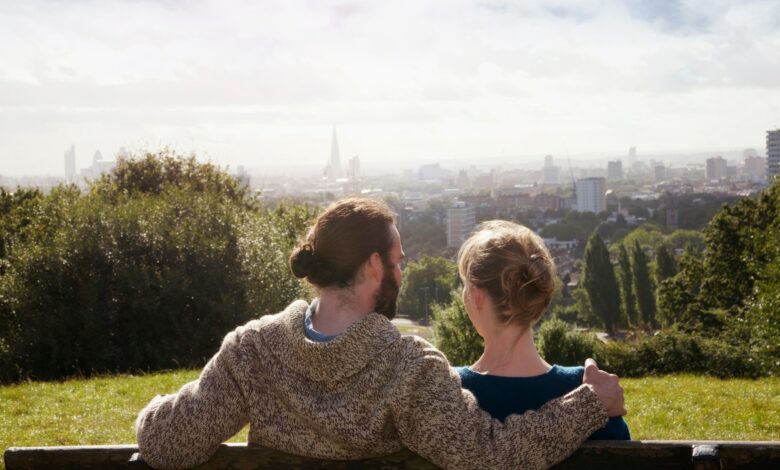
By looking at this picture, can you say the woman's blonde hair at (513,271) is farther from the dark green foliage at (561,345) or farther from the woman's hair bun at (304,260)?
the dark green foliage at (561,345)

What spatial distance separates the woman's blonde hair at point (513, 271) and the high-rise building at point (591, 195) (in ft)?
428

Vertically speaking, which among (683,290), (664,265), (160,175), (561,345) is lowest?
(664,265)

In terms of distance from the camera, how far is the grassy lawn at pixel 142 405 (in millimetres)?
8250

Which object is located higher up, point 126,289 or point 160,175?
point 160,175

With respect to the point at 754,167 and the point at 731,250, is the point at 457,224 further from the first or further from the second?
the point at 754,167

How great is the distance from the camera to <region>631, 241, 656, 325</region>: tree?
6338cm

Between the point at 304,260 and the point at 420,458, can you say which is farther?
the point at 304,260

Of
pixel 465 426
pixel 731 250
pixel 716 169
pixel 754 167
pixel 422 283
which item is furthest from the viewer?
pixel 716 169

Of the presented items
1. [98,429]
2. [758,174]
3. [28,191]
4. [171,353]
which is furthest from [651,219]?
[98,429]

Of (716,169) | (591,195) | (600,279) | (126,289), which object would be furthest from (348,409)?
(716,169)

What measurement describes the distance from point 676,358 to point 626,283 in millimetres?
46744

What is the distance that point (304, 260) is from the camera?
276 cm

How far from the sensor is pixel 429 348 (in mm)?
2572

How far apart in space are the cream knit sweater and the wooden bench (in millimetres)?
39
